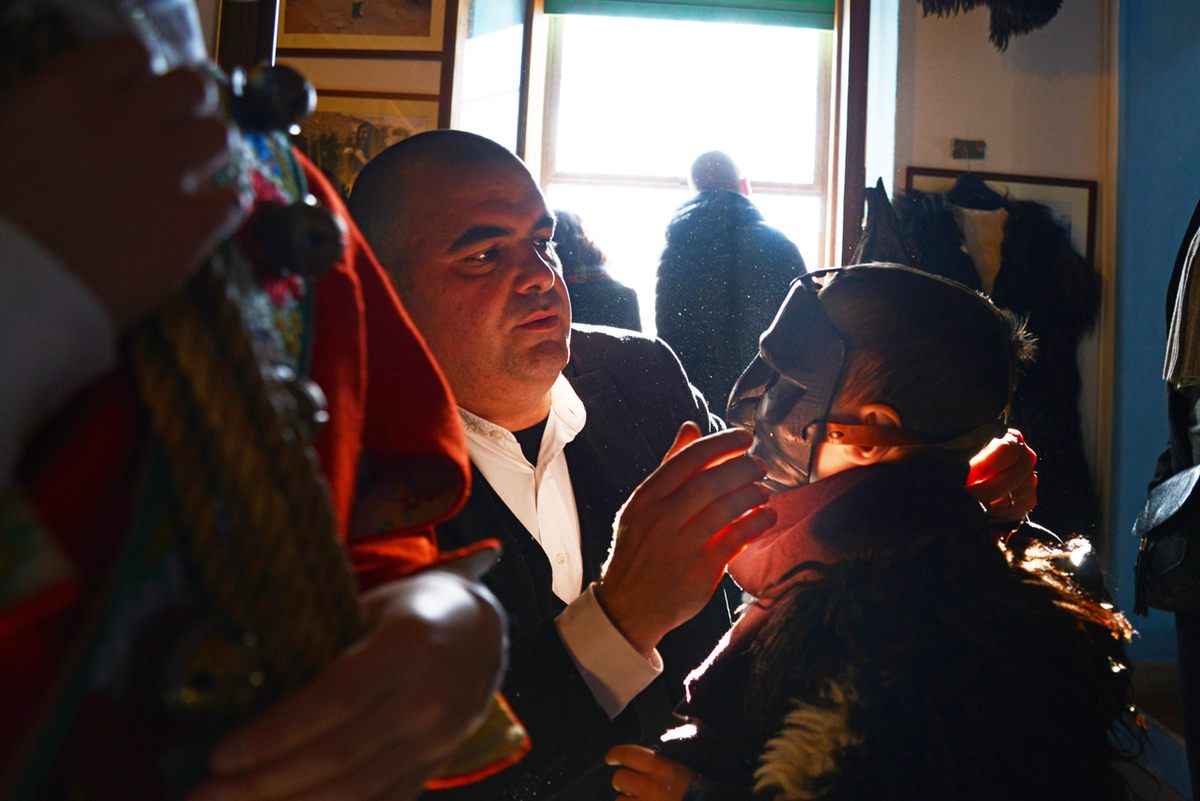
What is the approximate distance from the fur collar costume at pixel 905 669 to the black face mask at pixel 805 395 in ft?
0.15

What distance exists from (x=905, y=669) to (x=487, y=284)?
0.74 m

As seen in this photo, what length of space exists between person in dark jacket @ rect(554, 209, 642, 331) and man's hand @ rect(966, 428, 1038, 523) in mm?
986

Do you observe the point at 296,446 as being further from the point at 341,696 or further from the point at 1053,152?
the point at 1053,152

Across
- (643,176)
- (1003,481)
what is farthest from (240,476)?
(643,176)

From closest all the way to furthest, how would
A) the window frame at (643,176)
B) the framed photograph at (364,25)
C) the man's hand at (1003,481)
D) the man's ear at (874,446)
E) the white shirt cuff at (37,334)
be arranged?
the white shirt cuff at (37,334) < the man's ear at (874,446) < the man's hand at (1003,481) < the framed photograph at (364,25) < the window frame at (643,176)

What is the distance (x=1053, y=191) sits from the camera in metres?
2.99

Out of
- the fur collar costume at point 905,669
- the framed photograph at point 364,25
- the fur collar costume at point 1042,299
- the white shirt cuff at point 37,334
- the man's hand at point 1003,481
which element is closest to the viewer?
the white shirt cuff at point 37,334

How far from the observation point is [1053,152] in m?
3.01

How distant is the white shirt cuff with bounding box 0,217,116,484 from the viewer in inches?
13.4

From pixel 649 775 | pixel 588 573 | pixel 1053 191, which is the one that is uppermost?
pixel 1053 191

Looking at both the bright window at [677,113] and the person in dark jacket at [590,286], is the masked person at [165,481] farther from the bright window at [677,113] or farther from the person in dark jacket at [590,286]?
the bright window at [677,113]

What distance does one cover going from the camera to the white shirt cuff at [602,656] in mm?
933

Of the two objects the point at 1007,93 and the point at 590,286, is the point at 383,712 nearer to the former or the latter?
the point at 590,286

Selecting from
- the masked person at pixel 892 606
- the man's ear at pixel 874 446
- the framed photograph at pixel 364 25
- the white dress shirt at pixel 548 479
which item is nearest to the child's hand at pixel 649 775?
the masked person at pixel 892 606
